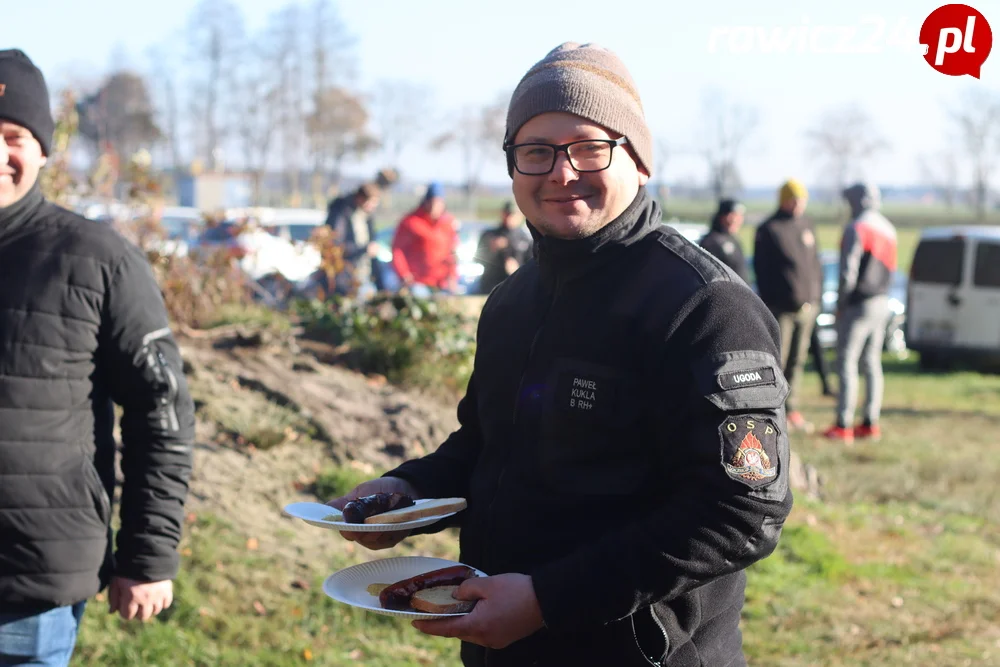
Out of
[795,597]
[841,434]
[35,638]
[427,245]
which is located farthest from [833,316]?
[35,638]

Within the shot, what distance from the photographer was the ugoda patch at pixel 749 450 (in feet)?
6.38

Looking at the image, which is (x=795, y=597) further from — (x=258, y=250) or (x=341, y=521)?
(x=258, y=250)

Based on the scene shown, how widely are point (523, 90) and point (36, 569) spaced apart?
5.28 feet

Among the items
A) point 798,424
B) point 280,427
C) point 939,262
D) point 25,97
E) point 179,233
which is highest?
point 25,97

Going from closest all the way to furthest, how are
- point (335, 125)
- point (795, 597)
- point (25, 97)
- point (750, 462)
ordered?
1. point (750, 462)
2. point (25, 97)
3. point (795, 597)
4. point (335, 125)

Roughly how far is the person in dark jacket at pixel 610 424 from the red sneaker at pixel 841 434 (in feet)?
25.9

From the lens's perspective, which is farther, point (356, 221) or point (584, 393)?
point (356, 221)

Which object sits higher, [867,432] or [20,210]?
[20,210]

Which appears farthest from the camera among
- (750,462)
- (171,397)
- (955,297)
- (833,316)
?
(833,316)

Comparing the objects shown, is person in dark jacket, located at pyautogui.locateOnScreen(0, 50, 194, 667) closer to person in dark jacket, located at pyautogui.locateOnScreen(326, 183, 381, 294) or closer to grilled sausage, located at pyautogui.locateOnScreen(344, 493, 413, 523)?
grilled sausage, located at pyautogui.locateOnScreen(344, 493, 413, 523)

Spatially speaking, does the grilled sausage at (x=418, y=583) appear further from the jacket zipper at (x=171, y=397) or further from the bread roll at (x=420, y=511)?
the jacket zipper at (x=171, y=397)

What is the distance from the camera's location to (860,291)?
9.61 meters

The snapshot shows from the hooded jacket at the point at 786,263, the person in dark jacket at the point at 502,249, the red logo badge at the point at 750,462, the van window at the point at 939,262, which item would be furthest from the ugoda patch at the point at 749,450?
the van window at the point at 939,262

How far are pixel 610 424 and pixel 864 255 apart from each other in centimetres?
808
